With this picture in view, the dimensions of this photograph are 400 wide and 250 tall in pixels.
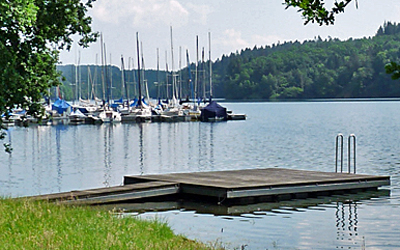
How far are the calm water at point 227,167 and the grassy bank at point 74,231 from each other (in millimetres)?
2882

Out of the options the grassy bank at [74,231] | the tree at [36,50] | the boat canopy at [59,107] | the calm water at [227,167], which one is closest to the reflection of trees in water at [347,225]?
the calm water at [227,167]

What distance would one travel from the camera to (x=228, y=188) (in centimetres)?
1977

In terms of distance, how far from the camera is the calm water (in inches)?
666

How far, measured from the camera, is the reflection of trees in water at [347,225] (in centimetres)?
1616

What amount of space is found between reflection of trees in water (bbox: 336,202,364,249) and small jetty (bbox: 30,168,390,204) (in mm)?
1279

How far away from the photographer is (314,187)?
2158cm

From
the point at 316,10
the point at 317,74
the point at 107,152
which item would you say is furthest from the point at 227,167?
the point at 317,74

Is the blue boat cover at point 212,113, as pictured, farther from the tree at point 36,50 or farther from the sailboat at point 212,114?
the tree at point 36,50

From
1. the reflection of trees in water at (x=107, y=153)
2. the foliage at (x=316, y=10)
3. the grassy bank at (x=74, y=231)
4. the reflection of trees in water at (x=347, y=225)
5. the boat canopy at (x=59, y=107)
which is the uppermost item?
the foliage at (x=316, y=10)

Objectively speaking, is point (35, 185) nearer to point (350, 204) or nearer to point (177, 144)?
point (350, 204)

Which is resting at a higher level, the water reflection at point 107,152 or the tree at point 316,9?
the tree at point 316,9

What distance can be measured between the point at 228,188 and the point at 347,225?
350 centimetres

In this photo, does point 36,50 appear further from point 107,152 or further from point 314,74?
point 314,74

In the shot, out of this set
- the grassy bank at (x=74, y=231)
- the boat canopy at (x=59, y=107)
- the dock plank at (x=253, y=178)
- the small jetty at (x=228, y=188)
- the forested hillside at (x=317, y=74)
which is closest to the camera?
the grassy bank at (x=74, y=231)
